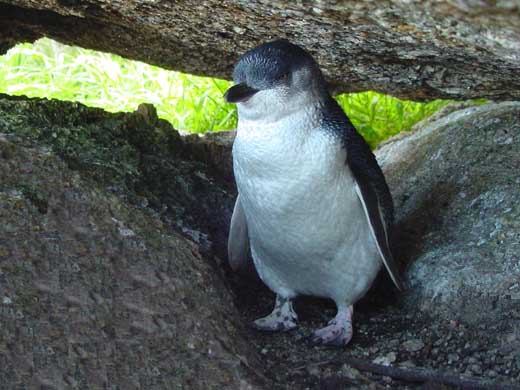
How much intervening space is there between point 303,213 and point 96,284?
72 cm

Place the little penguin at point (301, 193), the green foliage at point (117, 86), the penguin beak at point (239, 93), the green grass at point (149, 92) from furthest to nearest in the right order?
the green foliage at point (117, 86) → the green grass at point (149, 92) → the little penguin at point (301, 193) → the penguin beak at point (239, 93)

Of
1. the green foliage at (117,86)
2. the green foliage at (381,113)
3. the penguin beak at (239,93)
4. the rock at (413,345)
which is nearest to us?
the penguin beak at (239,93)

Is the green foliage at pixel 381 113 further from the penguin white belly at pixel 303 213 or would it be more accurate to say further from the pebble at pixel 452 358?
the pebble at pixel 452 358

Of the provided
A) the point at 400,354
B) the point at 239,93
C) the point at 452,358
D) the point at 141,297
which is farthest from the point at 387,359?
the point at 239,93

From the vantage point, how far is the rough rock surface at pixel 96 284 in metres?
2.27

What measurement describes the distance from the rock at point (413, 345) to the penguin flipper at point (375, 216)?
0.78 feet

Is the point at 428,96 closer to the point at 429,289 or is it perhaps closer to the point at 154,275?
the point at 429,289

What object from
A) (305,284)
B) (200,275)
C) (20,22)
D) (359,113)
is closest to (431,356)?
(305,284)

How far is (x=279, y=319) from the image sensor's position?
3.05 m

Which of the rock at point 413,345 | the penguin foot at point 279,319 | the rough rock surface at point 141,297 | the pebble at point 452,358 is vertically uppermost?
the rough rock surface at point 141,297

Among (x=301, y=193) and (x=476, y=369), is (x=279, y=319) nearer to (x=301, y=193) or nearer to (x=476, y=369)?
(x=301, y=193)

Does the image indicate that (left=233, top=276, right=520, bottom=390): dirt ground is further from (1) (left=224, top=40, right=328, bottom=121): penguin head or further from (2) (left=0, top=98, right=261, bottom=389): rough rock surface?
(1) (left=224, top=40, right=328, bottom=121): penguin head

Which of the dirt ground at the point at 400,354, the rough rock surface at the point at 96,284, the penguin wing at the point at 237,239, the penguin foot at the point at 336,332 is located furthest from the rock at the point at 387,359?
the penguin wing at the point at 237,239

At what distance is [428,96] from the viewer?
3.45 m
